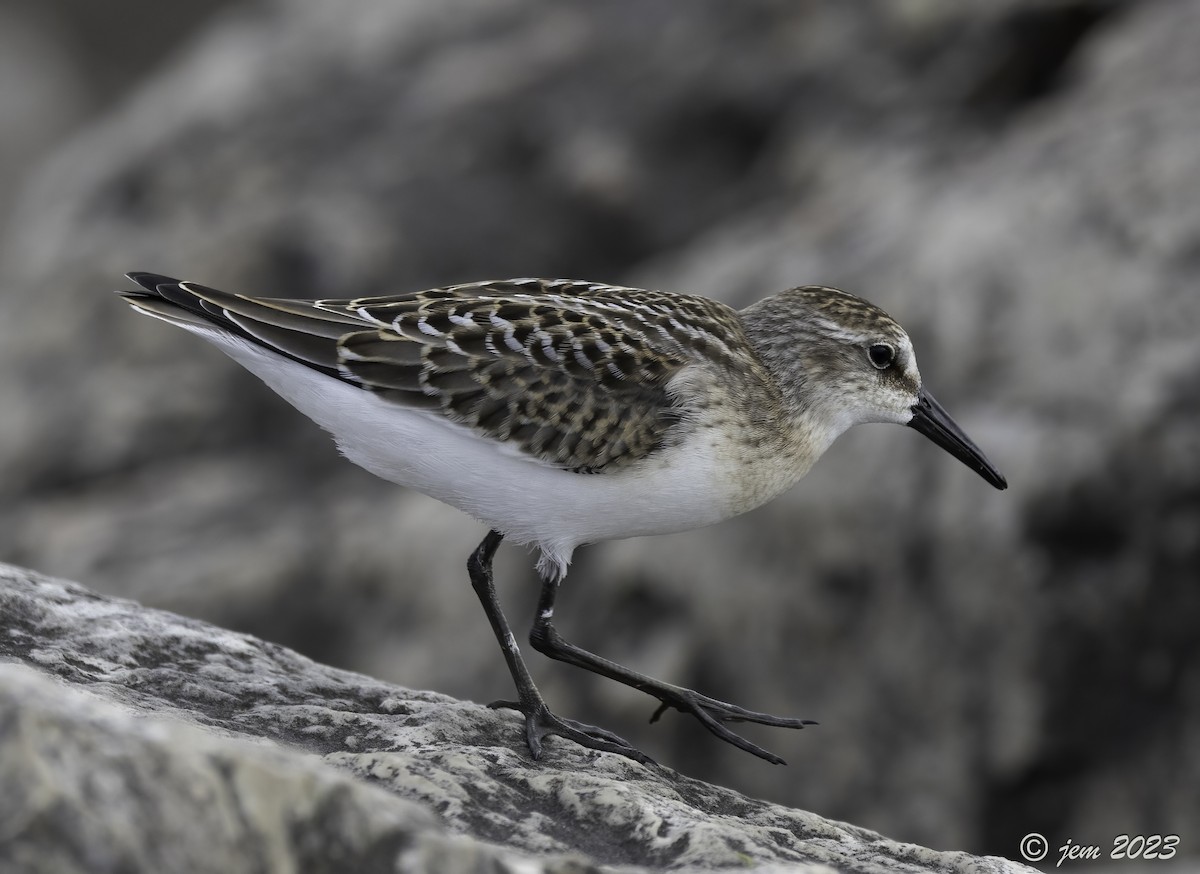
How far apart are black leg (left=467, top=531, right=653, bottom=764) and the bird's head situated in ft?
5.37

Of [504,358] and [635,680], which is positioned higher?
[504,358]

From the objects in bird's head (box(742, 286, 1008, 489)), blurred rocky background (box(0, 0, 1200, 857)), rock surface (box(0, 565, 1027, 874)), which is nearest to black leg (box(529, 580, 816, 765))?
rock surface (box(0, 565, 1027, 874))

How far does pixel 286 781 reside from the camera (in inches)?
143

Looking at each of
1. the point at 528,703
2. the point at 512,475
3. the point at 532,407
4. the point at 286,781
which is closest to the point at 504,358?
the point at 532,407

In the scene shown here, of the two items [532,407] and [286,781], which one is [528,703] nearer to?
[532,407]

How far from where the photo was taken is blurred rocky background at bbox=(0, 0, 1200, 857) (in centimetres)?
863

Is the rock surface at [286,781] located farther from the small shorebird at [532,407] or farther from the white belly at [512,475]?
the white belly at [512,475]

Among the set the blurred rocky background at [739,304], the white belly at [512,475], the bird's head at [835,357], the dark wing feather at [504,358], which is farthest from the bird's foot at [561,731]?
the blurred rocky background at [739,304]

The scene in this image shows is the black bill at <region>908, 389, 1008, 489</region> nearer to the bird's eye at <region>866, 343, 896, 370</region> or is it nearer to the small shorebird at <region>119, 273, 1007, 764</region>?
the bird's eye at <region>866, 343, 896, 370</region>

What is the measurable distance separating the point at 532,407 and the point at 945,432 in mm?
2374

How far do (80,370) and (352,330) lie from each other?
860 cm

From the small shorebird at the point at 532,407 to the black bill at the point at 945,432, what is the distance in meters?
0.96

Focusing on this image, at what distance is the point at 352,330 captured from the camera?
20.0ft

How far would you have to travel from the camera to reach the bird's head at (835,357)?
662 cm
